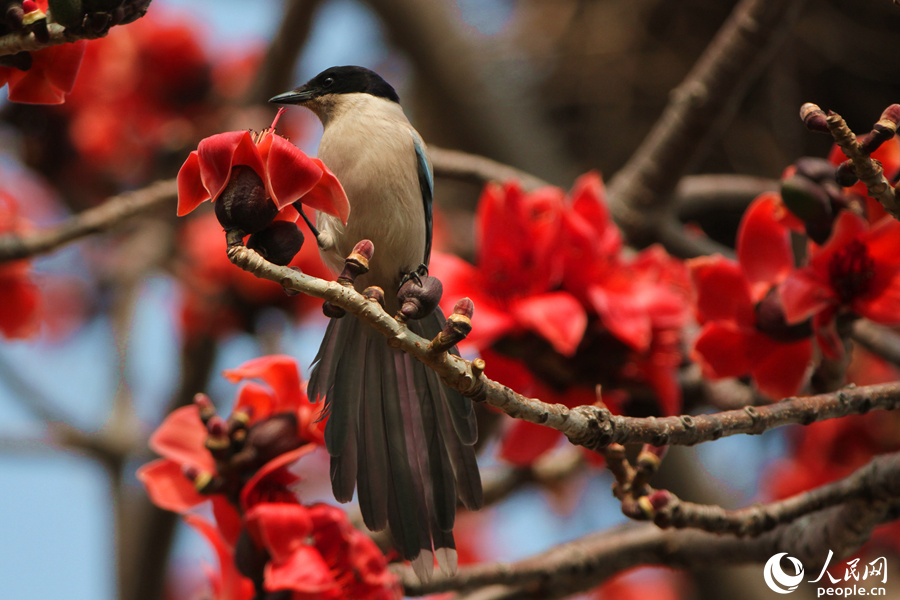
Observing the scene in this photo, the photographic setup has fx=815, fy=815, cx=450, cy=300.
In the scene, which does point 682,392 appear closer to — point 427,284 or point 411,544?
point 411,544

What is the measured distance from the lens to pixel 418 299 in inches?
39.6

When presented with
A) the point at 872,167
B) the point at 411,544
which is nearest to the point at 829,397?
the point at 872,167

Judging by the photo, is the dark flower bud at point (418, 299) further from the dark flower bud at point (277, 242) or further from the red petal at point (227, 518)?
the red petal at point (227, 518)

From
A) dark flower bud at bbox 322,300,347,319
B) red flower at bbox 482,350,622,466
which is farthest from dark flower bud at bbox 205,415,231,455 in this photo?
red flower at bbox 482,350,622,466

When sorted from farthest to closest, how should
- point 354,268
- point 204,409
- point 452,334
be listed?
point 204,409, point 354,268, point 452,334

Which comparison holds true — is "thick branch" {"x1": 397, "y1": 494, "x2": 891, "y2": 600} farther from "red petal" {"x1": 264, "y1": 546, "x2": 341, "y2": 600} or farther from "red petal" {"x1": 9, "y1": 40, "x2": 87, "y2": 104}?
"red petal" {"x1": 9, "y1": 40, "x2": 87, "y2": 104}

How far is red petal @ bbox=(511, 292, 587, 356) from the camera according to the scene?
1604mm

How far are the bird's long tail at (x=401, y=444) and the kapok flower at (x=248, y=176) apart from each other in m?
0.42

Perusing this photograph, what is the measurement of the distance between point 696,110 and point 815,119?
3.77ft

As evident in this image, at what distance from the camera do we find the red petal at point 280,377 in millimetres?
1446

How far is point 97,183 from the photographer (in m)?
3.18

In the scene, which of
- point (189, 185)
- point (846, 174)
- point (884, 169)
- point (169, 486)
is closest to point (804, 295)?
point (884, 169)

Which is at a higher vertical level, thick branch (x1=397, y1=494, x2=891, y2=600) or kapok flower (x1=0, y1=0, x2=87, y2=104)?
kapok flower (x1=0, y1=0, x2=87, y2=104)

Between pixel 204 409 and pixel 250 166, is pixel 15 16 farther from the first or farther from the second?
pixel 204 409
